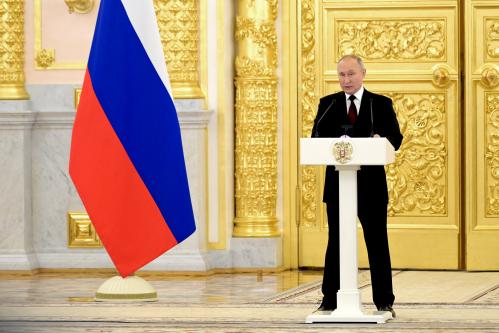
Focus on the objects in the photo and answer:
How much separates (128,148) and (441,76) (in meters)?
2.76

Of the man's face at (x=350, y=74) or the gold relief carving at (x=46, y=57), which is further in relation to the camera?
the gold relief carving at (x=46, y=57)

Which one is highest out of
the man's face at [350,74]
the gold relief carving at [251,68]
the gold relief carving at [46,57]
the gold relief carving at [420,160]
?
the gold relief carving at [46,57]

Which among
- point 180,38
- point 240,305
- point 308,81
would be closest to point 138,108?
point 240,305

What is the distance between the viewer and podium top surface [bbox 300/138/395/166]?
6.49m

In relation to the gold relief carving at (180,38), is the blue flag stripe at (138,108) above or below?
below

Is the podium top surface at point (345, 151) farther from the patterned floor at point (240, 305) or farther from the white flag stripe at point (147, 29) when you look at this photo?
the white flag stripe at point (147, 29)

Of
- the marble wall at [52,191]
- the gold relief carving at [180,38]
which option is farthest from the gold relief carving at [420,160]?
the gold relief carving at [180,38]

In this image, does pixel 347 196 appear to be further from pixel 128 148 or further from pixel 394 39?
pixel 394 39

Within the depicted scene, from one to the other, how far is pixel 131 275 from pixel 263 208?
1915 millimetres

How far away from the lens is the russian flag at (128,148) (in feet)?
26.4

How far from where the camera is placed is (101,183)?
8.05 meters

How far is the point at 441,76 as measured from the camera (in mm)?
9750

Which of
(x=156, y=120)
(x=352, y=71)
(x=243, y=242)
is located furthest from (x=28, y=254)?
(x=352, y=71)

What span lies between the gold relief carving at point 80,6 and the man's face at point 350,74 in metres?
3.42
